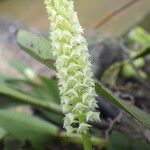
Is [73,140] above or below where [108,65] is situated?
below

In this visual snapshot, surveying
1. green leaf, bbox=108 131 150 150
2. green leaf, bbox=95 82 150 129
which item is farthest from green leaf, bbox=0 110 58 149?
green leaf, bbox=95 82 150 129

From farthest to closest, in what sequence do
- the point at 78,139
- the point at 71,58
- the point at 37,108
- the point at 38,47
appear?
the point at 37,108, the point at 78,139, the point at 38,47, the point at 71,58

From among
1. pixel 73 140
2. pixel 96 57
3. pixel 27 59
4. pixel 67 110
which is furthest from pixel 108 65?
pixel 67 110

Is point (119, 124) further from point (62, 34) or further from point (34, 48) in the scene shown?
point (62, 34)

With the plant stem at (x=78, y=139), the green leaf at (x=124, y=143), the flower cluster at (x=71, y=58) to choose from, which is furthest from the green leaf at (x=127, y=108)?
the plant stem at (x=78, y=139)

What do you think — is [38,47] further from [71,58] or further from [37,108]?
[37,108]

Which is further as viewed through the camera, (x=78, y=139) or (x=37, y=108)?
(x=37, y=108)

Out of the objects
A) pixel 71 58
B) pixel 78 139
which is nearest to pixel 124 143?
pixel 78 139
